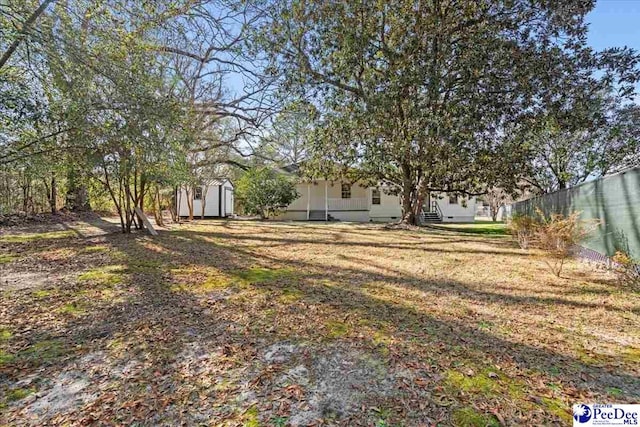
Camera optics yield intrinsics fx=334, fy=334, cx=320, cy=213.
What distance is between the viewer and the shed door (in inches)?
979

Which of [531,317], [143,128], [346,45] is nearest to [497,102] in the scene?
[346,45]

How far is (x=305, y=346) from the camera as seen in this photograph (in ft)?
9.41

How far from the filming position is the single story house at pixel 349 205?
23016mm

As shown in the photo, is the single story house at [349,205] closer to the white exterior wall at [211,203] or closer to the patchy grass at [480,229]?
the patchy grass at [480,229]

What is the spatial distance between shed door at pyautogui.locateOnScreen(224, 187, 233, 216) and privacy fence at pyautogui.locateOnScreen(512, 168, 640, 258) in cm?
2119

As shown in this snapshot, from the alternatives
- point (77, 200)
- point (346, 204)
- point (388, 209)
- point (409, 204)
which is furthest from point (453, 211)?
point (77, 200)

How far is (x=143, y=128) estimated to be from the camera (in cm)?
580

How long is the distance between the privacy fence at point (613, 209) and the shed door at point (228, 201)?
834 inches

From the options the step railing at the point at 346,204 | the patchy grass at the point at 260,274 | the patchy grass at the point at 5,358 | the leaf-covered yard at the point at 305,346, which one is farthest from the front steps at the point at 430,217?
the patchy grass at the point at 5,358

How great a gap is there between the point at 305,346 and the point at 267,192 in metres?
18.6

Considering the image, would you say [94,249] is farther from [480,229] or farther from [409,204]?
[480,229]

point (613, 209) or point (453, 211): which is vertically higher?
point (613, 209)

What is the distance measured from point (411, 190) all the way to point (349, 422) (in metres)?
14.6

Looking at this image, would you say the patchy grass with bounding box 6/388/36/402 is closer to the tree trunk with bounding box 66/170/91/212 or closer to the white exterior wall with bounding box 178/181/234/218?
the tree trunk with bounding box 66/170/91/212
